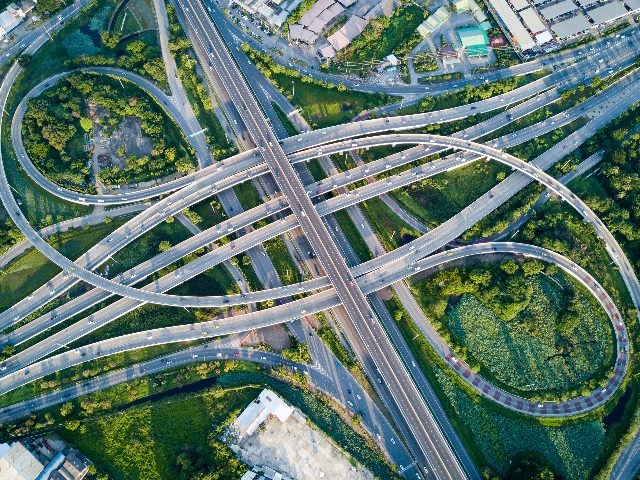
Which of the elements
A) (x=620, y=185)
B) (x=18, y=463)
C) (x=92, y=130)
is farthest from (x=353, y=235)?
(x=18, y=463)

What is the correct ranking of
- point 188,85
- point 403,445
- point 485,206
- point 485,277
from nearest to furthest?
point 403,445 → point 485,277 → point 485,206 → point 188,85

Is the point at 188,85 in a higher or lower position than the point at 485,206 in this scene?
higher

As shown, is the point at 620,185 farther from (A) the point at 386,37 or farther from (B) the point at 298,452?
(B) the point at 298,452

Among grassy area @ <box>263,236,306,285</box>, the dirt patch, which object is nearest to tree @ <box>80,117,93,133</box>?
grassy area @ <box>263,236,306,285</box>

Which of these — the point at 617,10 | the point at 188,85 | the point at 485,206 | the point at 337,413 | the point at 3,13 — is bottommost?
the point at 337,413

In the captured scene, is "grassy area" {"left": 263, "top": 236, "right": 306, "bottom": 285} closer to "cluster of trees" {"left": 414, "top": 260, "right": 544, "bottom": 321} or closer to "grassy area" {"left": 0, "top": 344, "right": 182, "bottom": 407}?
"grassy area" {"left": 0, "top": 344, "right": 182, "bottom": 407}

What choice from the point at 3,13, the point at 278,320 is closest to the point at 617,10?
the point at 278,320

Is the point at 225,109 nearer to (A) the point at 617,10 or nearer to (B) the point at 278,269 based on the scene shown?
(B) the point at 278,269
